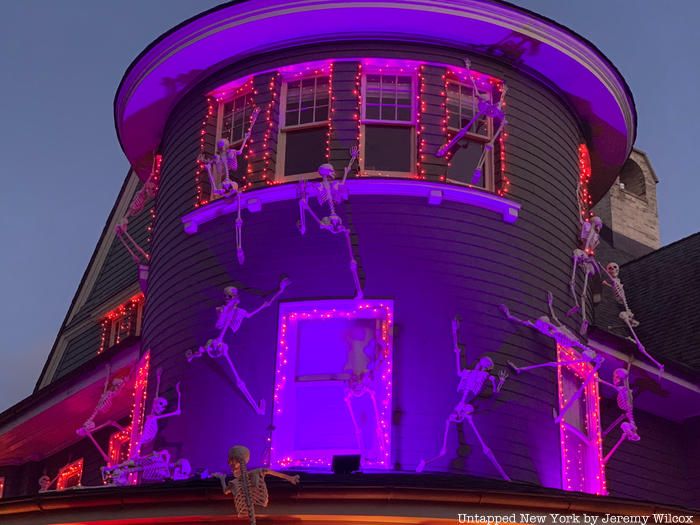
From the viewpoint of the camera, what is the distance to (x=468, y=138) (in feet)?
51.8

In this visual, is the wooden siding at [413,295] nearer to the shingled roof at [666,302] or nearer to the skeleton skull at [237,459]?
the skeleton skull at [237,459]

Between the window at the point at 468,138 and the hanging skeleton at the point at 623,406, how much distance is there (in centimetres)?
355

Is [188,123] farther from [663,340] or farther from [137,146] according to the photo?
[663,340]

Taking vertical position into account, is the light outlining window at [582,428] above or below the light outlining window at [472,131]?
below

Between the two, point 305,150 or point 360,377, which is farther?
point 305,150

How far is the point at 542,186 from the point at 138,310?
9210mm

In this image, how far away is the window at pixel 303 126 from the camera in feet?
51.0

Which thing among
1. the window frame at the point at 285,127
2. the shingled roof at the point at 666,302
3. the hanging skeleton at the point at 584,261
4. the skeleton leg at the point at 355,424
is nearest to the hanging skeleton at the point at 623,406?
the hanging skeleton at the point at 584,261

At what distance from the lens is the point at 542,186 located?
16000mm

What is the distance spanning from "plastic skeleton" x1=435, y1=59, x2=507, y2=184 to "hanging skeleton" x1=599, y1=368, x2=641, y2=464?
3.68m

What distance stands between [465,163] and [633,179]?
647 inches

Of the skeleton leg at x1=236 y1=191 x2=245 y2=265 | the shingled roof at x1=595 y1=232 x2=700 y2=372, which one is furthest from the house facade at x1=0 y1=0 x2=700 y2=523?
the shingled roof at x1=595 y1=232 x2=700 y2=372

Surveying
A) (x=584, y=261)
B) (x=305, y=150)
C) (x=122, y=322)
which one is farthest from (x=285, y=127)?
(x=122, y=322)

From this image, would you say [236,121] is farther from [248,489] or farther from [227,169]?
[248,489]
